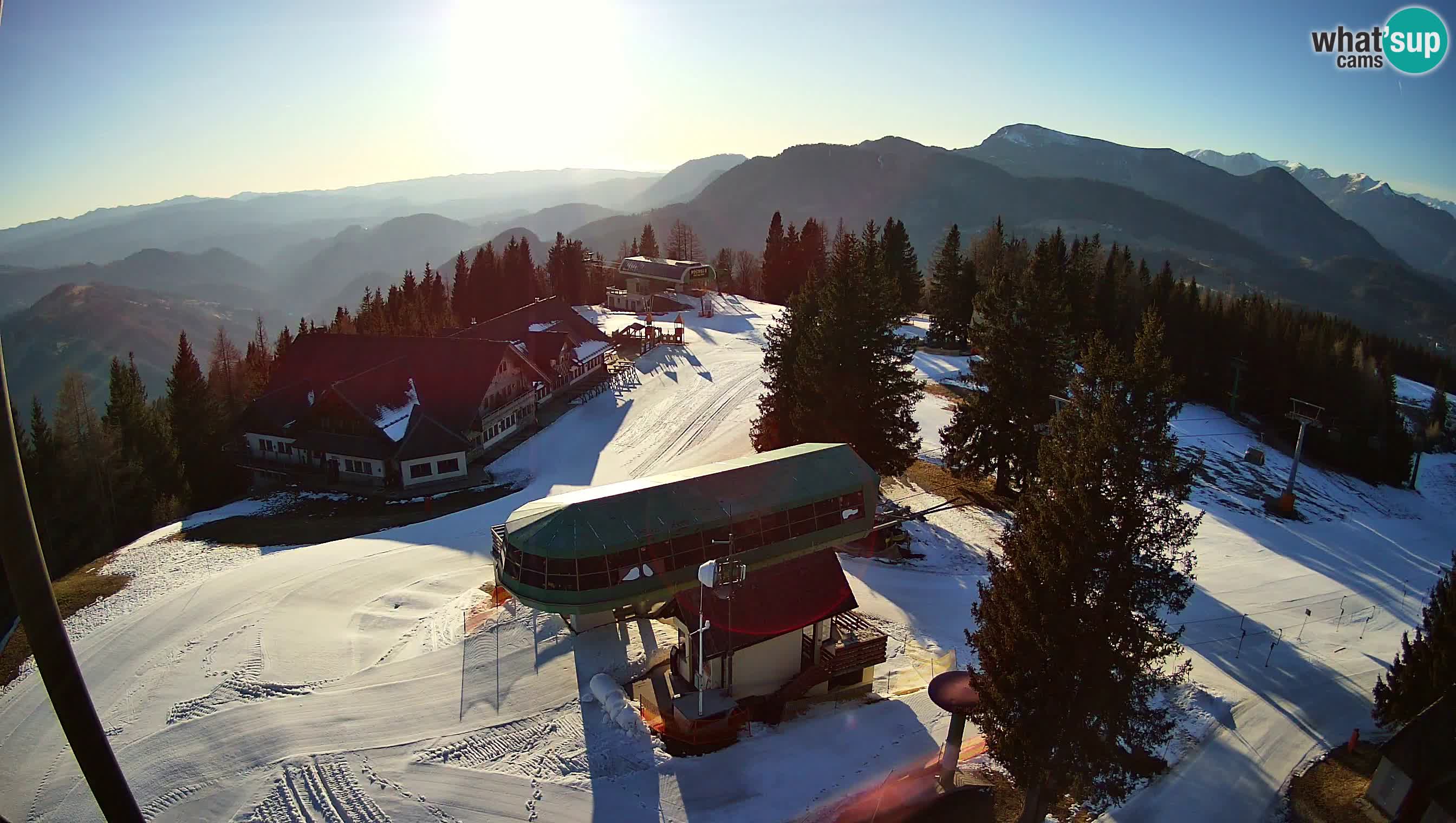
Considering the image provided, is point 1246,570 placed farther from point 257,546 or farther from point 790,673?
point 257,546

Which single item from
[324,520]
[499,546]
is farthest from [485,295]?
[499,546]

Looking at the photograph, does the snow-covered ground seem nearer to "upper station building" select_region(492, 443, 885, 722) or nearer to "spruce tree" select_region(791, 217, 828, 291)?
"spruce tree" select_region(791, 217, 828, 291)

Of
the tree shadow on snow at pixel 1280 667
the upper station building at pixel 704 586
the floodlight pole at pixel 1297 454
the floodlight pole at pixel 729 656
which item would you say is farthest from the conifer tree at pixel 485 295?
the tree shadow on snow at pixel 1280 667

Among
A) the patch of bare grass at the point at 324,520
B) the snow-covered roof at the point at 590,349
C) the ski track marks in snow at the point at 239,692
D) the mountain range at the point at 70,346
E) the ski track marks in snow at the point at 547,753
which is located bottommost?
the mountain range at the point at 70,346

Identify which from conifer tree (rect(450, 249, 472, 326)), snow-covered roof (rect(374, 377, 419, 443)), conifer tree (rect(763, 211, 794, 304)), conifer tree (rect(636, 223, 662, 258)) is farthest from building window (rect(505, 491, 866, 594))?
conifer tree (rect(636, 223, 662, 258))

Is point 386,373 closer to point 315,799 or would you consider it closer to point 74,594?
point 74,594

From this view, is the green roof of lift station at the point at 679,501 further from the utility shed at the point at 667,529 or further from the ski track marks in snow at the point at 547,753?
the ski track marks in snow at the point at 547,753
